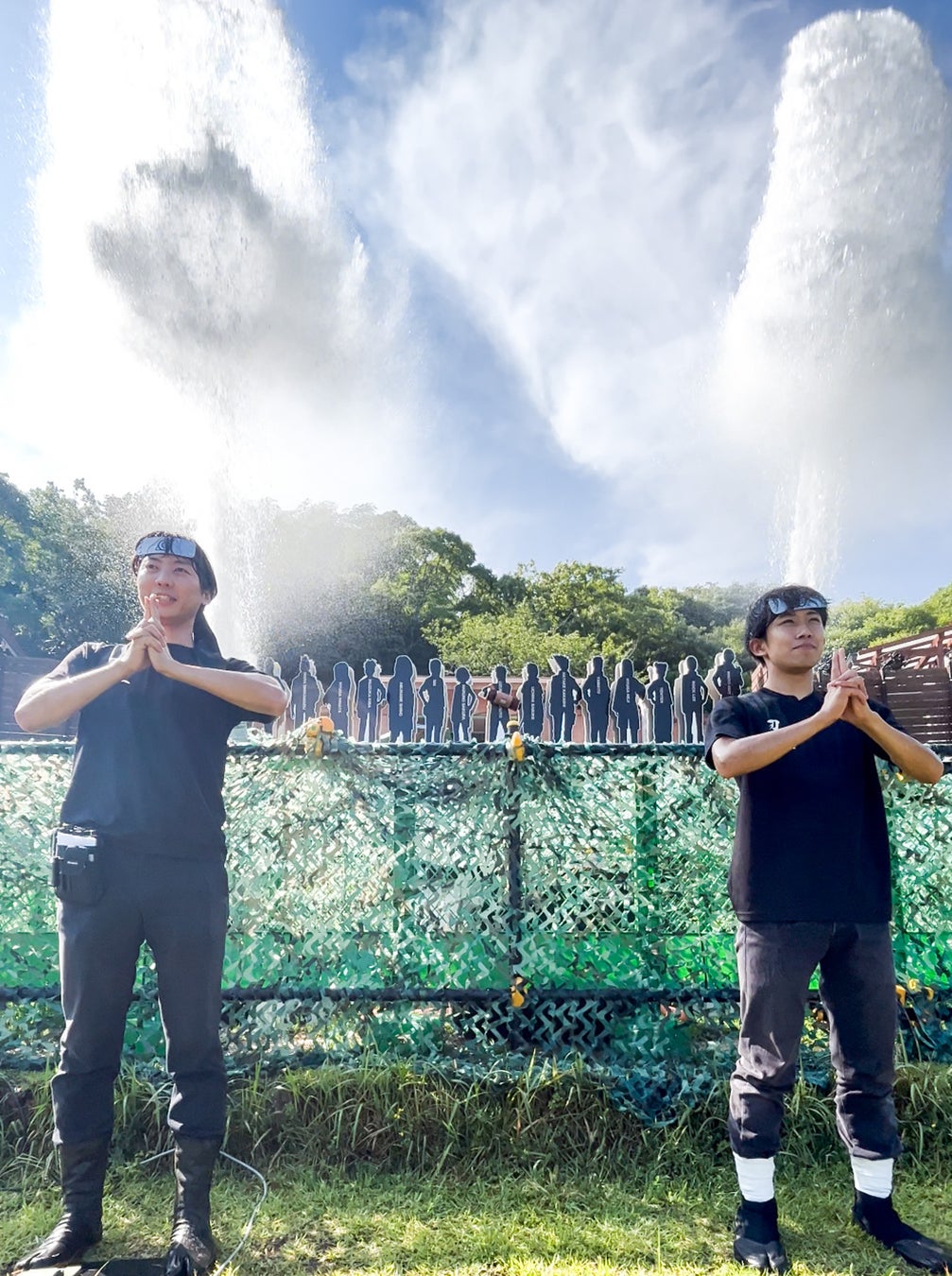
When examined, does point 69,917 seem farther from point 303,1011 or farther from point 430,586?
point 430,586

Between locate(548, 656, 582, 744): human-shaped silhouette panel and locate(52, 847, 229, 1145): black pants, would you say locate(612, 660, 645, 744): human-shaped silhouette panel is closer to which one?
locate(548, 656, 582, 744): human-shaped silhouette panel

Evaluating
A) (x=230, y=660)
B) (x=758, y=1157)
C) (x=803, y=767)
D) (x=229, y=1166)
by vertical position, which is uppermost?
(x=230, y=660)

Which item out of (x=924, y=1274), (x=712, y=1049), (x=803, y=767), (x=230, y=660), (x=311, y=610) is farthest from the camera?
(x=311, y=610)

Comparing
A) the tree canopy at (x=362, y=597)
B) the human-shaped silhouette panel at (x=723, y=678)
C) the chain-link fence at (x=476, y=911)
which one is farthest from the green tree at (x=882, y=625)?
the chain-link fence at (x=476, y=911)

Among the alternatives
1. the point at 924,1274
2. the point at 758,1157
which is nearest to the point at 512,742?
the point at 758,1157

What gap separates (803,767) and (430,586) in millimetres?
35245

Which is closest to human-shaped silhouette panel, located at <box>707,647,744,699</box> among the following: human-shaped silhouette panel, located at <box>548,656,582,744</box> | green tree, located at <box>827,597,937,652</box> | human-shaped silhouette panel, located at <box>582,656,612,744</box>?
human-shaped silhouette panel, located at <box>582,656,612,744</box>

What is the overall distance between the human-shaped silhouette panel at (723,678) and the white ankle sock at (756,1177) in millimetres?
5800

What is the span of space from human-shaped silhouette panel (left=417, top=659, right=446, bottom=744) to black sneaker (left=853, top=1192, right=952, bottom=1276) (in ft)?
18.4

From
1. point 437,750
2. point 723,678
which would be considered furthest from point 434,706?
point 437,750

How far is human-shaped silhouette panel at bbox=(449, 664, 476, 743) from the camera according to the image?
310 inches

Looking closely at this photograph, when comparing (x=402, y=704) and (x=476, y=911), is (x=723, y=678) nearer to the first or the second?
(x=402, y=704)

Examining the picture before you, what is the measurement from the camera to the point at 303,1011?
2748mm

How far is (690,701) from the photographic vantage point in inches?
305
